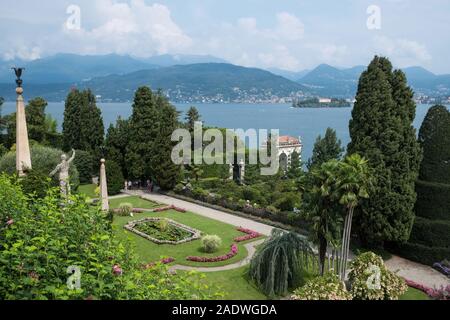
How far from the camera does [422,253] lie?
19641 millimetres

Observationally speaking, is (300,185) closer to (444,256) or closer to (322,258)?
(322,258)

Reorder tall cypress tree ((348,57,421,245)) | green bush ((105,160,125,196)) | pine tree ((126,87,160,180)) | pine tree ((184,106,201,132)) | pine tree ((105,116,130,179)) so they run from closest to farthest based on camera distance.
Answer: tall cypress tree ((348,57,421,245)) → green bush ((105,160,125,196)) → pine tree ((126,87,160,180)) → pine tree ((105,116,130,179)) → pine tree ((184,106,201,132))

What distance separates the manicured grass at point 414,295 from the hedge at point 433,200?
4.77m

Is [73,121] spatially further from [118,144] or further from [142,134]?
[142,134]

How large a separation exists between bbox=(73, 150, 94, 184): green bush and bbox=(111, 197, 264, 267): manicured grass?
12479 mm

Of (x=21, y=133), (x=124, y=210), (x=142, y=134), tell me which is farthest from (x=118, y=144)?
(x=21, y=133)

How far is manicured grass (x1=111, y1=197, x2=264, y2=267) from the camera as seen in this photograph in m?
19.8

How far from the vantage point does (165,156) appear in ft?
112

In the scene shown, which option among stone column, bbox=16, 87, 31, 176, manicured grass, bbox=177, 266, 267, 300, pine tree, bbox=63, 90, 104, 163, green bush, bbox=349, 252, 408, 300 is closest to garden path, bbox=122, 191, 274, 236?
manicured grass, bbox=177, 266, 267, 300

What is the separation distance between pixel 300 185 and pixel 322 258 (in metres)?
3.13

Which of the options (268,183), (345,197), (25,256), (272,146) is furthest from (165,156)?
(25,256)

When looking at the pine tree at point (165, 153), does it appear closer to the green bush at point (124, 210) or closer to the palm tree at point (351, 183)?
the green bush at point (124, 210)

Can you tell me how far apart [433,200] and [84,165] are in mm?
29940

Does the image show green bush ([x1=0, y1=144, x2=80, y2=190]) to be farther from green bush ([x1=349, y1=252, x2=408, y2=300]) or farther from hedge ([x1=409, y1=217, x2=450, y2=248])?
hedge ([x1=409, y1=217, x2=450, y2=248])
